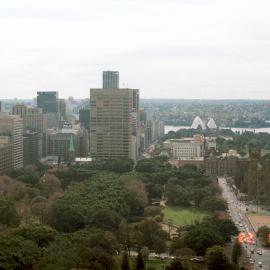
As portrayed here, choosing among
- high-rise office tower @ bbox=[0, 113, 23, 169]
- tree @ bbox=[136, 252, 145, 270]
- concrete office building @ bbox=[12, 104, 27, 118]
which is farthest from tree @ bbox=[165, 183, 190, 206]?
concrete office building @ bbox=[12, 104, 27, 118]

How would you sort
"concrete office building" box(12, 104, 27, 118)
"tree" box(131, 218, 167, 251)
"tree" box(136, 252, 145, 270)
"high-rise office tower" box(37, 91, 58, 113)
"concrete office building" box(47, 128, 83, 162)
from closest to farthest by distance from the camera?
"tree" box(136, 252, 145, 270) < "tree" box(131, 218, 167, 251) < "concrete office building" box(47, 128, 83, 162) < "concrete office building" box(12, 104, 27, 118) < "high-rise office tower" box(37, 91, 58, 113)

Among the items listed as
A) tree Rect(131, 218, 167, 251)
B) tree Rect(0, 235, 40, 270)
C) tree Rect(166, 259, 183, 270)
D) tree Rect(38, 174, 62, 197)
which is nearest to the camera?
tree Rect(0, 235, 40, 270)

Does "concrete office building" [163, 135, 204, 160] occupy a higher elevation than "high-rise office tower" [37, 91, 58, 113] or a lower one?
lower

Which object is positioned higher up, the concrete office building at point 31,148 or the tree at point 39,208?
the concrete office building at point 31,148

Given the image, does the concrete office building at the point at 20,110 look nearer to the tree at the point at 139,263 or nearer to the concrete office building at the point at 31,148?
the concrete office building at the point at 31,148

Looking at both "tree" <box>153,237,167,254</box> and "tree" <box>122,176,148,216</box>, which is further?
"tree" <box>122,176,148,216</box>

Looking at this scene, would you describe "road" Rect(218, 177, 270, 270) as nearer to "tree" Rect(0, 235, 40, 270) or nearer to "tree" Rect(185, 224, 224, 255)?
"tree" Rect(185, 224, 224, 255)

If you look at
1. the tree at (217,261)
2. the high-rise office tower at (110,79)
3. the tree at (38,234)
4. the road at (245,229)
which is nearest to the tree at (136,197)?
the road at (245,229)
